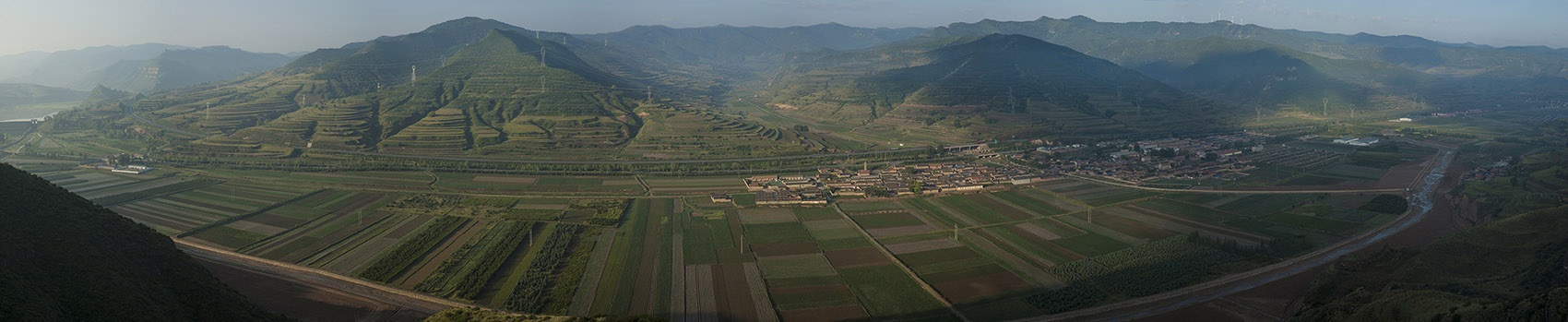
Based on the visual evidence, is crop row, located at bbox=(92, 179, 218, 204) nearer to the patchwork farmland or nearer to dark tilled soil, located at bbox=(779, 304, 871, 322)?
the patchwork farmland

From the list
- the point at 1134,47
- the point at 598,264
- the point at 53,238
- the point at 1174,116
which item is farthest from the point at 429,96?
the point at 1134,47

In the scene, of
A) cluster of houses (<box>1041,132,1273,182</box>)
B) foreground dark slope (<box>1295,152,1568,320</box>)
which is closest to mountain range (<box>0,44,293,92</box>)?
cluster of houses (<box>1041,132,1273,182</box>)

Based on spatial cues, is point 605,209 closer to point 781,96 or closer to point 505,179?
point 505,179

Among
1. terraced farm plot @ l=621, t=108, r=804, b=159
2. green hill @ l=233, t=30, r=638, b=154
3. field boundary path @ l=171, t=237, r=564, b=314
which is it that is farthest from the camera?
terraced farm plot @ l=621, t=108, r=804, b=159

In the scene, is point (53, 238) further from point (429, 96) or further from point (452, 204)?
point (429, 96)

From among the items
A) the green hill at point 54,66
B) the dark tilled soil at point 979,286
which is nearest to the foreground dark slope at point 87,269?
the dark tilled soil at point 979,286

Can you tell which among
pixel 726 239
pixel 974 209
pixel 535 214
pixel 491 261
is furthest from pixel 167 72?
pixel 974 209

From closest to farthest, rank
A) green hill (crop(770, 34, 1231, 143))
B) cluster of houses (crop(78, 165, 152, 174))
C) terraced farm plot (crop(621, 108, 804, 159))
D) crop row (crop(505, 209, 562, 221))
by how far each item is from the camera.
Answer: crop row (crop(505, 209, 562, 221)) < cluster of houses (crop(78, 165, 152, 174)) < terraced farm plot (crop(621, 108, 804, 159)) < green hill (crop(770, 34, 1231, 143))
